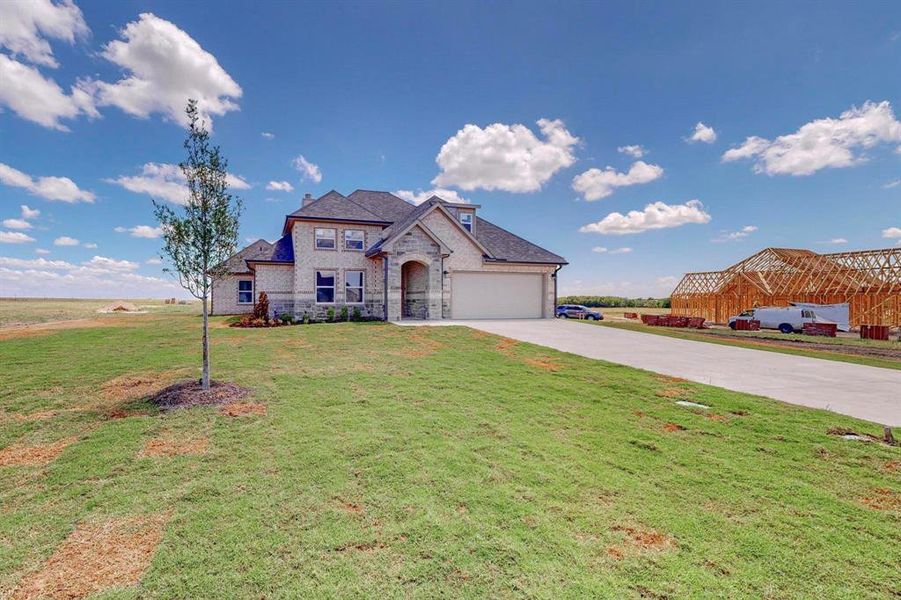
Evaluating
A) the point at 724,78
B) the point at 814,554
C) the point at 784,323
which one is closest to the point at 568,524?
the point at 814,554

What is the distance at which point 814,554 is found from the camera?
3176mm

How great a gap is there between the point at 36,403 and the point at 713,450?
11.5 meters

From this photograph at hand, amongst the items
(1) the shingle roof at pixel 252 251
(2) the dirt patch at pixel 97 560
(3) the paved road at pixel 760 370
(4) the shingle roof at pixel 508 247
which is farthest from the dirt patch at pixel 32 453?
(1) the shingle roof at pixel 252 251

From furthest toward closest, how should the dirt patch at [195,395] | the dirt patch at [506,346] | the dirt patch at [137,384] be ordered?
the dirt patch at [506,346], the dirt patch at [137,384], the dirt patch at [195,395]

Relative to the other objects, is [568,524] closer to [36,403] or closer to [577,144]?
[36,403]

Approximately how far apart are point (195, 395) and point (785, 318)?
1338 inches

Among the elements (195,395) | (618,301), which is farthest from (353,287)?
(618,301)

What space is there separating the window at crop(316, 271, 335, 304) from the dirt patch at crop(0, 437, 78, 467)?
1764 cm

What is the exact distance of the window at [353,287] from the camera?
23.1 metres

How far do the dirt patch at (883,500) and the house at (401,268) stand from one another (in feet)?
62.2

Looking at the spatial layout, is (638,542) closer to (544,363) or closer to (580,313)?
(544,363)

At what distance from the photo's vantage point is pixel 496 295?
24.5 metres

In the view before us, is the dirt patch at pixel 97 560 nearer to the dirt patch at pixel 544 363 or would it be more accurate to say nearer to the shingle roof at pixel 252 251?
the dirt patch at pixel 544 363

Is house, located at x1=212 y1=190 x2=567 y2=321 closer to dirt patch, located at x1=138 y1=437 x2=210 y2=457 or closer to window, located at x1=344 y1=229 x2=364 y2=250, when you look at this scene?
window, located at x1=344 y1=229 x2=364 y2=250
